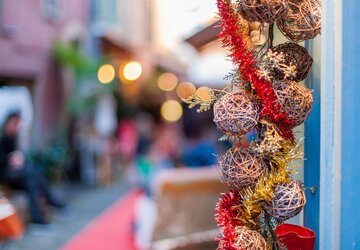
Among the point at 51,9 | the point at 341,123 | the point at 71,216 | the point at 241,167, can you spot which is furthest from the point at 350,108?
the point at 51,9

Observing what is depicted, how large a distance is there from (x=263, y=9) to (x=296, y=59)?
0.24 metres

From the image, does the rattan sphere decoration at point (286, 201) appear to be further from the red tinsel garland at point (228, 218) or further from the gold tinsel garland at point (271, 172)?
the red tinsel garland at point (228, 218)

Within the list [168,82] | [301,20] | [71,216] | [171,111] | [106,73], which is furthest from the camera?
[171,111]

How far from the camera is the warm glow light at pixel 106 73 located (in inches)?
454

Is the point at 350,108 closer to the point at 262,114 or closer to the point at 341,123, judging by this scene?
the point at 341,123

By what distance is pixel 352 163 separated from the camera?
6.24ft

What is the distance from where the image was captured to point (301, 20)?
2.03 metres

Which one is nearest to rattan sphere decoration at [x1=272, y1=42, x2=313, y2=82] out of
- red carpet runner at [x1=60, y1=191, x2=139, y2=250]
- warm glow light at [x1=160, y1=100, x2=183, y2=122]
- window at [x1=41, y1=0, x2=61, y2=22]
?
red carpet runner at [x1=60, y1=191, x2=139, y2=250]

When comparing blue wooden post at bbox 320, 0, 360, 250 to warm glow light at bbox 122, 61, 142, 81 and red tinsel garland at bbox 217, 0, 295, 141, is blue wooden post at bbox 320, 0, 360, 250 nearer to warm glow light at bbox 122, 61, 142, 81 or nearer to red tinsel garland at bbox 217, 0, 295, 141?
red tinsel garland at bbox 217, 0, 295, 141

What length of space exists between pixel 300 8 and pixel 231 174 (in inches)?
26.9

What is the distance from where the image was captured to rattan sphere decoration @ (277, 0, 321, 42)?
2023 mm

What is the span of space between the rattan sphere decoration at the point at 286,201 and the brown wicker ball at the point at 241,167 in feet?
0.32

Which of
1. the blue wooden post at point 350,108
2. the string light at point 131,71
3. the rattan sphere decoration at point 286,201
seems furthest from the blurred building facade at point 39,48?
the blue wooden post at point 350,108

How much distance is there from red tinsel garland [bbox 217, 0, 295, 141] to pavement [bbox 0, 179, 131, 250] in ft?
15.0
